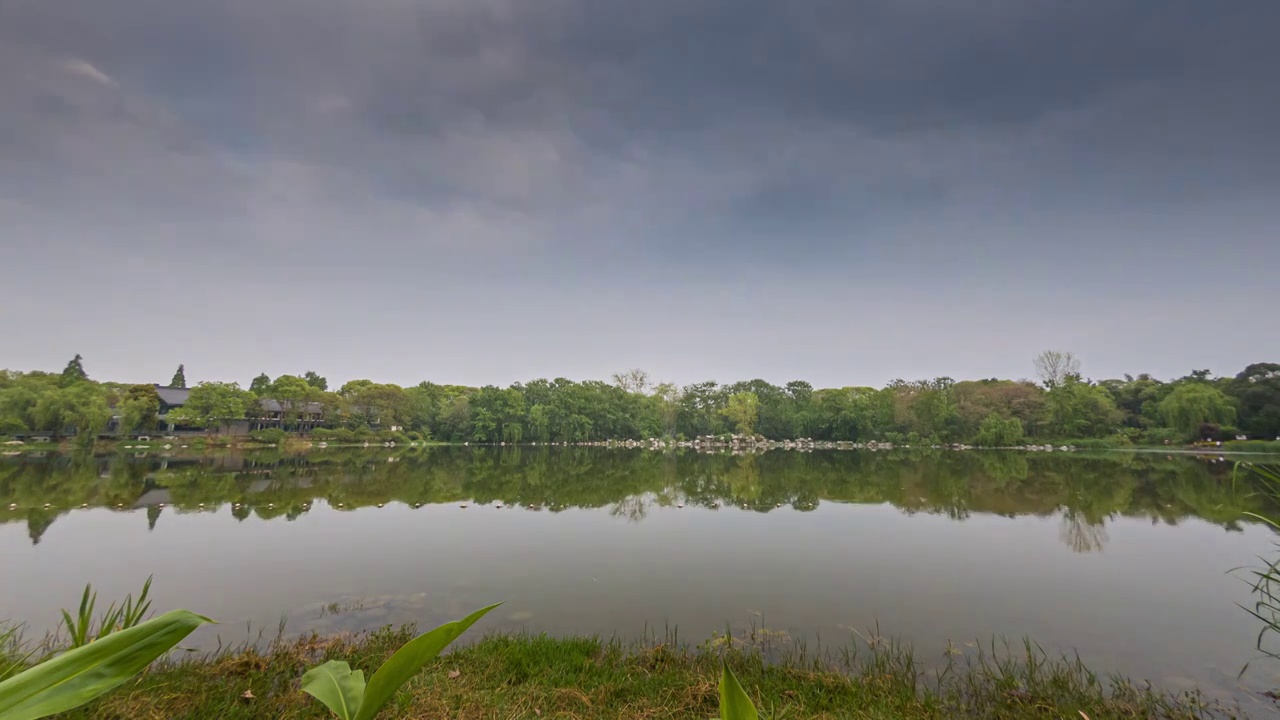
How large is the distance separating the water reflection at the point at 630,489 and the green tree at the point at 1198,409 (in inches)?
756

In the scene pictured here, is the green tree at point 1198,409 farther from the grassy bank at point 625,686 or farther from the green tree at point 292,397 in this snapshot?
the green tree at point 292,397

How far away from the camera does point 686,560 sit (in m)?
7.43

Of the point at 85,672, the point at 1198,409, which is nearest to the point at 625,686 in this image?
the point at 85,672

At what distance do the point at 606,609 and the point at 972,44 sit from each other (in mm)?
16023

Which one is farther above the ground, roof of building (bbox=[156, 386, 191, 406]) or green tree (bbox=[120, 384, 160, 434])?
roof of building (bbox=[156, 386, 191, 406])

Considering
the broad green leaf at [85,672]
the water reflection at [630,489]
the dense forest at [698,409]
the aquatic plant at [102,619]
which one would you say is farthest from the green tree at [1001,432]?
the broad green leaf at [85,672]

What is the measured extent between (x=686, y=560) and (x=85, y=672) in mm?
6932

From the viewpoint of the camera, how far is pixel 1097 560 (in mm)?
7453

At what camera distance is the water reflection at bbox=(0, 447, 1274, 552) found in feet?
37.1

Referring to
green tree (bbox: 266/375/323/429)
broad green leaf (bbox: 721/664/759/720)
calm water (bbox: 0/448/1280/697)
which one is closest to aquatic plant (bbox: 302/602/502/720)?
broad green leaf (bbox: 721/664/759/720)

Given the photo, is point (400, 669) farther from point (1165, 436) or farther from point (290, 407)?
point (290, 407)

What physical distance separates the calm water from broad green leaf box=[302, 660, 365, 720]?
2904mm

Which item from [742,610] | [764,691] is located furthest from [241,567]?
[764,691]

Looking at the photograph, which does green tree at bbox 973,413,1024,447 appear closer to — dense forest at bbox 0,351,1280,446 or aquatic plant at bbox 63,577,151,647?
dense forest at bbox 0,351,1280,446
